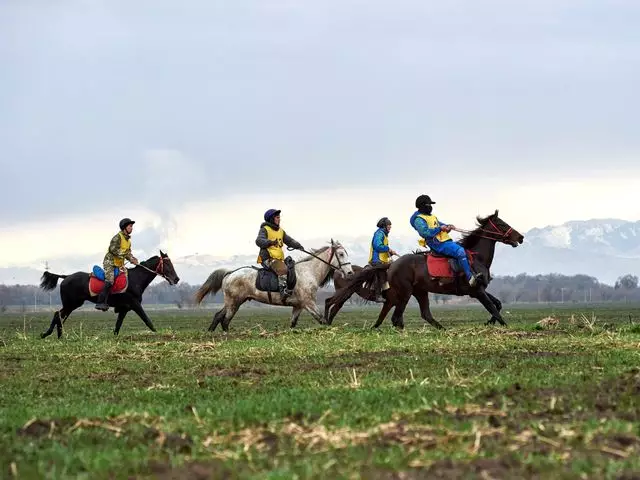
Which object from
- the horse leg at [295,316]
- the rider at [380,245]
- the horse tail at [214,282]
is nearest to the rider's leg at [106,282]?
the horse tail at [214,282]

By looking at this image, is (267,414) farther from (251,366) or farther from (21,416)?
(251,366)

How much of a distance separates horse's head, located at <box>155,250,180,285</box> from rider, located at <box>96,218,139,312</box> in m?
1.26

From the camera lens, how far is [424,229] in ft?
78.0

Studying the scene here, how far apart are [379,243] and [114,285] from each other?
6.32 m

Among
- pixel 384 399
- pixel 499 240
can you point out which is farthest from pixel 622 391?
pixel 499 240

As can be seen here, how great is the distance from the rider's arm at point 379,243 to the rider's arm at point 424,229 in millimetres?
2804

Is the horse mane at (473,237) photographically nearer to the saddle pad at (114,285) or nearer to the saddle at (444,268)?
the saddle at (444,268)

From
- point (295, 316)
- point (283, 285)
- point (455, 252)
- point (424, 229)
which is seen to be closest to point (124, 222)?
point (283, 285)

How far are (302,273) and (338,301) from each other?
3.56 ft

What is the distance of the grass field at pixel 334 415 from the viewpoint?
782cm

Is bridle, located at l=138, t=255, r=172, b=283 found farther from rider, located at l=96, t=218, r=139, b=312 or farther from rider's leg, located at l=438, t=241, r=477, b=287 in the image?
rider's leg, located at l=438, t=241, r=477, b=287

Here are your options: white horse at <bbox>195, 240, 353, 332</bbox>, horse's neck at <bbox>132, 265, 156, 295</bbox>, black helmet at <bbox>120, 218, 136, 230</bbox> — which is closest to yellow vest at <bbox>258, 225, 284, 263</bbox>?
white horse at <bbox>195, 240, 353, 332</bbox>

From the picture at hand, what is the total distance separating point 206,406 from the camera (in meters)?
10.9

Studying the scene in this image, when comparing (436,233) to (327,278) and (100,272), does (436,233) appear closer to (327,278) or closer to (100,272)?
(327,278)
